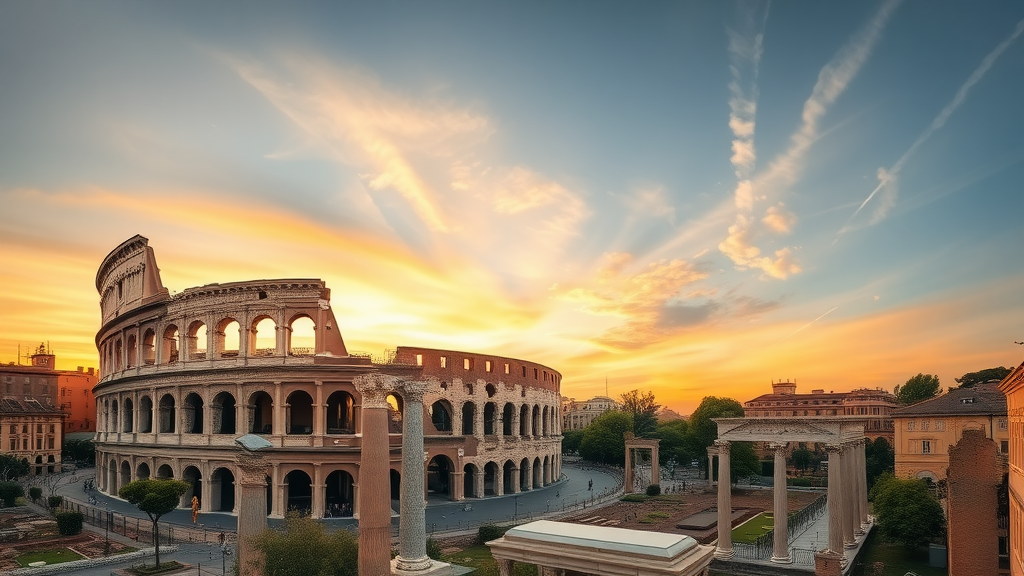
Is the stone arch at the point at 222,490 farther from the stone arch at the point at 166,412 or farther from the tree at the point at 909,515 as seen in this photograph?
the tree at the point at 909,515

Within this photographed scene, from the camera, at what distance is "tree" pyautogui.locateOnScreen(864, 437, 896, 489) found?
6228 cm

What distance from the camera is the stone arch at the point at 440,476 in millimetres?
54175

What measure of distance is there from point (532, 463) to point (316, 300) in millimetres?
27021

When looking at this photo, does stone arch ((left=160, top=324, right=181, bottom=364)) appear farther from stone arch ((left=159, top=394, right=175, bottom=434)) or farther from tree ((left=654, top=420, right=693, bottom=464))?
tree ((left=654, top=420, right=693, bottom=464))

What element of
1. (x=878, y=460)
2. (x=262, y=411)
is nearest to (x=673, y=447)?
(x=878, y=460)

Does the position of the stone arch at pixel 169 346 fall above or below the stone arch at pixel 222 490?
above

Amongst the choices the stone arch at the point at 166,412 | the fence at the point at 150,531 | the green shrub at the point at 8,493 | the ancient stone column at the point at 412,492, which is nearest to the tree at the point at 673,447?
the stone arch at the point at 166,412

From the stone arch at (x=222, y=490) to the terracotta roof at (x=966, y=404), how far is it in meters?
50.4

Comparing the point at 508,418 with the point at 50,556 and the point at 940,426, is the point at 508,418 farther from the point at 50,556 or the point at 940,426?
the point at 50,556

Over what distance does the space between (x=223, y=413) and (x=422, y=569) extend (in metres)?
38.2

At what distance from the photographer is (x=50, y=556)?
1366 inches

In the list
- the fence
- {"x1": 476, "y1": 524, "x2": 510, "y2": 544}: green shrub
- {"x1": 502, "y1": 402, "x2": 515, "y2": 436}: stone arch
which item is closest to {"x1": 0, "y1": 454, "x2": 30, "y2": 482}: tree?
the fence

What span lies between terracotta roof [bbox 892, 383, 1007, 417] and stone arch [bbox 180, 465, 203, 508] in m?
52.8

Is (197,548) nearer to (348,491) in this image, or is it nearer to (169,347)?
(348,491)
